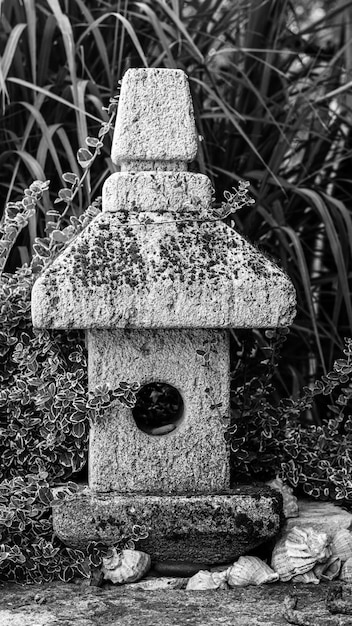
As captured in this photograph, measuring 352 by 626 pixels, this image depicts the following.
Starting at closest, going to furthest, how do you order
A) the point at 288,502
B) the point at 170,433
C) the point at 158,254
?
the point at 158,254, the point at 170,433, the point at 288,502

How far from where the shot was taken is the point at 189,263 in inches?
94.1

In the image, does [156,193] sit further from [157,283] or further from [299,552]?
[299,552]

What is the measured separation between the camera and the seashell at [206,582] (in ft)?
7.88

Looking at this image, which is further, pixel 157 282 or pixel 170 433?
pixel 170 433

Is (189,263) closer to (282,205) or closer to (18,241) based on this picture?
(18,241)

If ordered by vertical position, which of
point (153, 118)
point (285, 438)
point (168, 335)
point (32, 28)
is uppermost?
point (32, 28)

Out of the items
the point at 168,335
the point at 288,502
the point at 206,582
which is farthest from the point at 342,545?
the point at 168,335

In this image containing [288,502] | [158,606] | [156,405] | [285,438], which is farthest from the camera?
[156,405]

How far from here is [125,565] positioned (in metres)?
2.41

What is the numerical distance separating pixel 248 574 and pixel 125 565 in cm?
31

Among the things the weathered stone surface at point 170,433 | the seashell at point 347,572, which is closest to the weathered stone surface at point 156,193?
the weathered stone surface at point 170,433

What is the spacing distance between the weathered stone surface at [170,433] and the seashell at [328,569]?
0.33 meters

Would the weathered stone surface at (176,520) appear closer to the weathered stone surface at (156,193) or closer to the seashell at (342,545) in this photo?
the seashell at (342,545)

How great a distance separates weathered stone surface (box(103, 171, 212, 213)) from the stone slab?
3.19 feet
